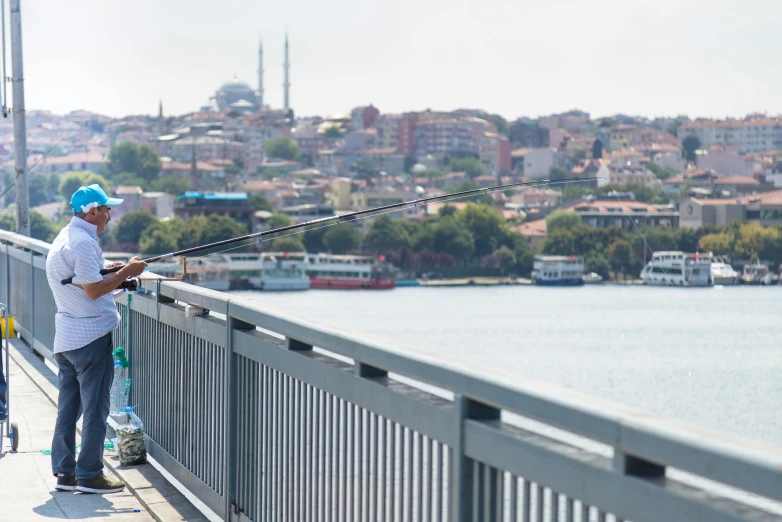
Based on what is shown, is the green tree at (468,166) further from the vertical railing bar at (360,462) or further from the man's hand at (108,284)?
the vertical railing bar at (360,462)

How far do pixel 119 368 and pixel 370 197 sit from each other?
368 ft

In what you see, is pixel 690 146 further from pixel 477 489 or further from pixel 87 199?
pixel 477 489

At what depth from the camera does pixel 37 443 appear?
5.27m

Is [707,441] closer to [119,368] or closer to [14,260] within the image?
[119,368]

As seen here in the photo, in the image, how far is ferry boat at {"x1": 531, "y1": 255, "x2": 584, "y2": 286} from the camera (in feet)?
294

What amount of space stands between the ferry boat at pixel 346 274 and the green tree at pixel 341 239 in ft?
19.9

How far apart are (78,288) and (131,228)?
319 ft

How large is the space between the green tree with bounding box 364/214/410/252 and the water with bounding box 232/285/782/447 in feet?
31.6

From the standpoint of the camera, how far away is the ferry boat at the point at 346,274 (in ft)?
305

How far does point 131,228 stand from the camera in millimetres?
99625

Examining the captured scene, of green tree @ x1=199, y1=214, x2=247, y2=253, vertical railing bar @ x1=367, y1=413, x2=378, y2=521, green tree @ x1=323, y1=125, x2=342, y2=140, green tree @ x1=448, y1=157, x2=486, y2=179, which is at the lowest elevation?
green tree @ x1=199, y1=214, x2=247, y2=253

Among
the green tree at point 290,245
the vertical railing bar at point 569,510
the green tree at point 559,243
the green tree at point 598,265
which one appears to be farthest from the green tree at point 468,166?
the vertical railing bar at point 569,510

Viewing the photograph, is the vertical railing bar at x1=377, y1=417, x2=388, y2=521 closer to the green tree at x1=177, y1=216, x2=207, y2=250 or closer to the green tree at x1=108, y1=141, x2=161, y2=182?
the green tree at x1=177, y1=216, x2=207, y2=250

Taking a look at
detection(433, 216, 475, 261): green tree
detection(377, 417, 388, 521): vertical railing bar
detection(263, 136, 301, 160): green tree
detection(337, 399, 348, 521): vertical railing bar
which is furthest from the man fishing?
detection(263, 136, 301, 160): green tree
